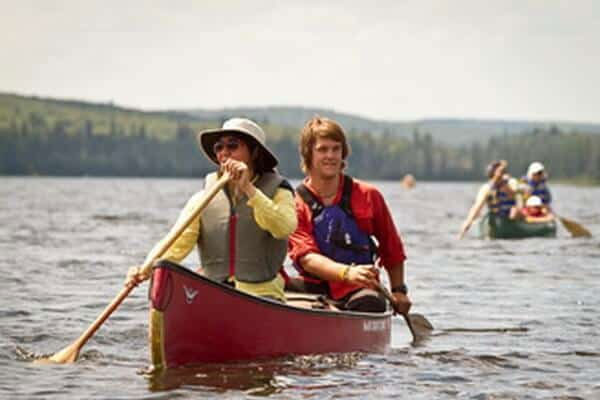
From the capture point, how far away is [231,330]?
9477mm

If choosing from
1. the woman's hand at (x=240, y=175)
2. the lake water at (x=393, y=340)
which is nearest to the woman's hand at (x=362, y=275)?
the lake water at (x=393, y=340)

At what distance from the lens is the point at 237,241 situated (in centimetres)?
988

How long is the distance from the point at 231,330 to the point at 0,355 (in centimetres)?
269

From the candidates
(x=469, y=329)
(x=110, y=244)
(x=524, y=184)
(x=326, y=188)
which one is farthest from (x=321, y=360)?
(x=524, y=184)

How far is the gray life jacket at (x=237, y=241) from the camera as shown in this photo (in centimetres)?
985

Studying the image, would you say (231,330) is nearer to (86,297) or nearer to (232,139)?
(232,139)

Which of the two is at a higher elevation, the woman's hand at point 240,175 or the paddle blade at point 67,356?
the woman's hand at point 240,175

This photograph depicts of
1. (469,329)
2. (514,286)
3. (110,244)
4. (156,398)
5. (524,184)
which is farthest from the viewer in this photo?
(524,184)

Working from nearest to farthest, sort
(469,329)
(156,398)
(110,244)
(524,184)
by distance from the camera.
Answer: (156,398), (469,329), (110,244), (524,184)

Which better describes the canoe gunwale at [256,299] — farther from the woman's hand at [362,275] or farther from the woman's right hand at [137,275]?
the woman's hand at [362,275]

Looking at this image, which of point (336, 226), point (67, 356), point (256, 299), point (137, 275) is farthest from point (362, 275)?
point (67, 356)

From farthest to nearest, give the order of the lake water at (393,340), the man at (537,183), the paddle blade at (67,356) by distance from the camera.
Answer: the man at (537,183)
the paddle blade at (67,356)
the lake water at (393,340)

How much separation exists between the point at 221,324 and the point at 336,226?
1960mm

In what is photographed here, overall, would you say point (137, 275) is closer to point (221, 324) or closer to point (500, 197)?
point (221, 324)
